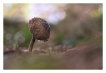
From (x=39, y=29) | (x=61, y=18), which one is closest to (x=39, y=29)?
(x=39, y=29)

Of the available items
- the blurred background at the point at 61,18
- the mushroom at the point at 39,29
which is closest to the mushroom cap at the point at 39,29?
the mushroom at the point at 39,29

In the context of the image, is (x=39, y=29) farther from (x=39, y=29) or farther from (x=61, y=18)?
(x=61, y=18)

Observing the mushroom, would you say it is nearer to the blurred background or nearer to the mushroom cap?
the mushroom cap

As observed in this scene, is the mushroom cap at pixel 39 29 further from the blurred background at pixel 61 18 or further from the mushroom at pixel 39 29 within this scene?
the blurred background at pixel 61 18

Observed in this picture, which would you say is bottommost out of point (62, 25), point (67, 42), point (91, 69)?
point (91, 69)

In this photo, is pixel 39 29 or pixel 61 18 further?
pixel 61 18

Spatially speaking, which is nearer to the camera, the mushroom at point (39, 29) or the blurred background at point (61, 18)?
the mushroom at point (39, 29)

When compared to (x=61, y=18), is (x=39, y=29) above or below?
below

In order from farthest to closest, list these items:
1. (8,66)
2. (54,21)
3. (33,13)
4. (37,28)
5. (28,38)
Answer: (54,21), (33,13), (28,38), (8,66), (37,28)

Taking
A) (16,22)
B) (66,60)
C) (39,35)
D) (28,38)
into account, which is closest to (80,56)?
(66,60)

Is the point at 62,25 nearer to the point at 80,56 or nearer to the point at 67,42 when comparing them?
the point at 67,42

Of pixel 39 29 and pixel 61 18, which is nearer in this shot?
pixel 39 29
